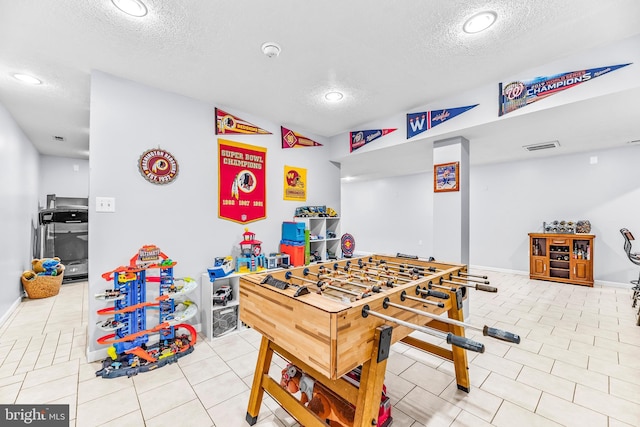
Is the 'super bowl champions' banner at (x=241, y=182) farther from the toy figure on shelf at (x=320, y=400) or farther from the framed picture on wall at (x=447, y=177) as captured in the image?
the framed picture on wall at (x=447, y=177)

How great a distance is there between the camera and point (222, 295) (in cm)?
301

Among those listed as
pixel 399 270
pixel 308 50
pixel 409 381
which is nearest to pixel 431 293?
pixel 399 270

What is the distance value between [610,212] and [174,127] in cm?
725

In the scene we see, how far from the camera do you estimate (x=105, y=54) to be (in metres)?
2.22

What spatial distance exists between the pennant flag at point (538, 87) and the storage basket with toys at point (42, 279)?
6.78 meters

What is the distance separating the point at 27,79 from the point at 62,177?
429 cm

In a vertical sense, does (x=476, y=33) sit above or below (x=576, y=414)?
above

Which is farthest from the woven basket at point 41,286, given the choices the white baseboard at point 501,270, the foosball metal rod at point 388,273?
the white baseboard at point 501,270

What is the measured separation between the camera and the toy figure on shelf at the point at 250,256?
3299 mm

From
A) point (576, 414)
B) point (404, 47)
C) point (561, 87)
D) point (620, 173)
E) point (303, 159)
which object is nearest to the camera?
point (576, 414)

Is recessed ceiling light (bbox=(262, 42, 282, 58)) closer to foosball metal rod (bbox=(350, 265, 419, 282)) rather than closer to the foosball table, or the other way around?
the foosball table

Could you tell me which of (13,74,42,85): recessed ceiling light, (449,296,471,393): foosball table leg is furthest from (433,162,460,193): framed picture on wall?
(13,74,42,85): recessed ceiling light

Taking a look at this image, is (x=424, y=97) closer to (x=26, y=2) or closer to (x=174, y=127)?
(x=174, y=127)

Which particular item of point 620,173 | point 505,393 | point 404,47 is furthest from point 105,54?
point 620,173
